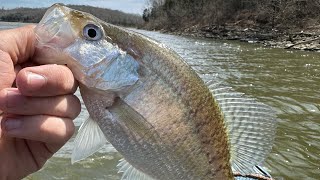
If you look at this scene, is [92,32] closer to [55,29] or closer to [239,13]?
[55,29]

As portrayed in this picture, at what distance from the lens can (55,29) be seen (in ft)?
5.77

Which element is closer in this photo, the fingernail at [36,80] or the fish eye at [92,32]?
the fingernail at [36,80]

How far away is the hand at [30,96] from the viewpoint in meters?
1.70

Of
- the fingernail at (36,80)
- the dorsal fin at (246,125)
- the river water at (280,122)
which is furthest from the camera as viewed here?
the river water at (280,122)

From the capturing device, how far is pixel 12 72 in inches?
73.9

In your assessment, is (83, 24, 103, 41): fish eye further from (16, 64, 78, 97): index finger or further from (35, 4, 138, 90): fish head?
(16, 64, 78, 97): index finger

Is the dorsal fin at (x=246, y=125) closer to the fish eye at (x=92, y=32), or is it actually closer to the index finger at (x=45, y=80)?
the fish eye at (x=92, y=32)

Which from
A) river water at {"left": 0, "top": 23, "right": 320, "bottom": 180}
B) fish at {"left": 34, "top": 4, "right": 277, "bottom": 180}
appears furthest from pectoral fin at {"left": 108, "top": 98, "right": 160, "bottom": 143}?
river water at {"left": 0, "top": 23, "right": 320, "bottom": 180}

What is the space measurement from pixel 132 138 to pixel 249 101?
2.27ft

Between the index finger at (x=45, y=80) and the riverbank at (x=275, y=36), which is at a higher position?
the index finger at (x=45, y=80)

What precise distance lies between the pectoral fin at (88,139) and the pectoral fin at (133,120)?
144 millimetres

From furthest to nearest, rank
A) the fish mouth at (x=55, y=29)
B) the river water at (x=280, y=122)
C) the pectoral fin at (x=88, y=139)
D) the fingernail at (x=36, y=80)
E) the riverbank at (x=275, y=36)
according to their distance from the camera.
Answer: the riverbank at (x=275, y=36) → the river water at (x=280, y=122) → the pectoral fin at (x=88, y=139) → the fish mouth at (x=55, y=29) → the fingernail at (x=36, y=80)

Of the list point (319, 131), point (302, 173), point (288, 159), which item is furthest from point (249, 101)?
point (319, 131)

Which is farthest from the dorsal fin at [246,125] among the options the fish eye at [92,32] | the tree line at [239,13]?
the tree line at [239,13]
